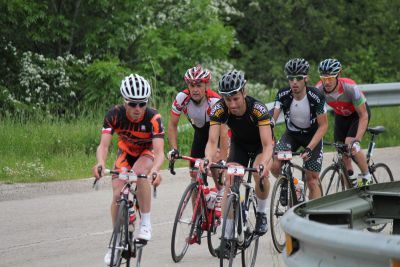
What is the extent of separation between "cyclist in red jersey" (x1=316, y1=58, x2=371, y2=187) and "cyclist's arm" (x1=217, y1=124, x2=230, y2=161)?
1834 millimetres

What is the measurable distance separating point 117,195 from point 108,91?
11.9 meters

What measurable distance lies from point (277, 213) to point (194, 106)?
1.42 m

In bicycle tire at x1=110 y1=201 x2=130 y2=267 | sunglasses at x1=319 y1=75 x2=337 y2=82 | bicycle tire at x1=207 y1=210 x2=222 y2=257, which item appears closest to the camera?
bicycle tire at x1=110 y1=201 x2=130 y2=267

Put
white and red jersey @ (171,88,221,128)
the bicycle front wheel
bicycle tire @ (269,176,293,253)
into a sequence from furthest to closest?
the bicycle front wheel
white and red jersey @ (171,88,221,128)
bicycle tire @ (269,176,293,253)

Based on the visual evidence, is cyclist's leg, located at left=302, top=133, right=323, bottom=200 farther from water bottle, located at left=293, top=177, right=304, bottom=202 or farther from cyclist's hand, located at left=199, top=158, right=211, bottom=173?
cyclist's hand, located at left=199, top=158, right=211, bottom=173

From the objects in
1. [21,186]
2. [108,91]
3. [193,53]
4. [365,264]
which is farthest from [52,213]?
[193,53]

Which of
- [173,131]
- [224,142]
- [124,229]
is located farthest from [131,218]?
[173,131]

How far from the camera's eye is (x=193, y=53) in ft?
73.0

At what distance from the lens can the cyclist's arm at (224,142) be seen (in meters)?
9.84

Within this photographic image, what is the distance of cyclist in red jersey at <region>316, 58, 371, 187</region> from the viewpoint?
1123 centimetres

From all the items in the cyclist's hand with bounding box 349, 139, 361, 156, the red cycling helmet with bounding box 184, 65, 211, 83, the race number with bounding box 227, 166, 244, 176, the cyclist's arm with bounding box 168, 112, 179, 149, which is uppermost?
the red cycling helmet with bounding box 184, 65, 211, 83

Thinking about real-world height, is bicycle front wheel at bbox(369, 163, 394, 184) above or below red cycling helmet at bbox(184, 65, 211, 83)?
below

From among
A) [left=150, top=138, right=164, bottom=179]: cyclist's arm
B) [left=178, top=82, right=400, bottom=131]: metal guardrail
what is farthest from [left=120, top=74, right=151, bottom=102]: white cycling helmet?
[left=178, top=82, right=400, bottom=131]: metal guardrail

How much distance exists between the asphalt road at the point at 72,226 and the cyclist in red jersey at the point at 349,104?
1.76m
